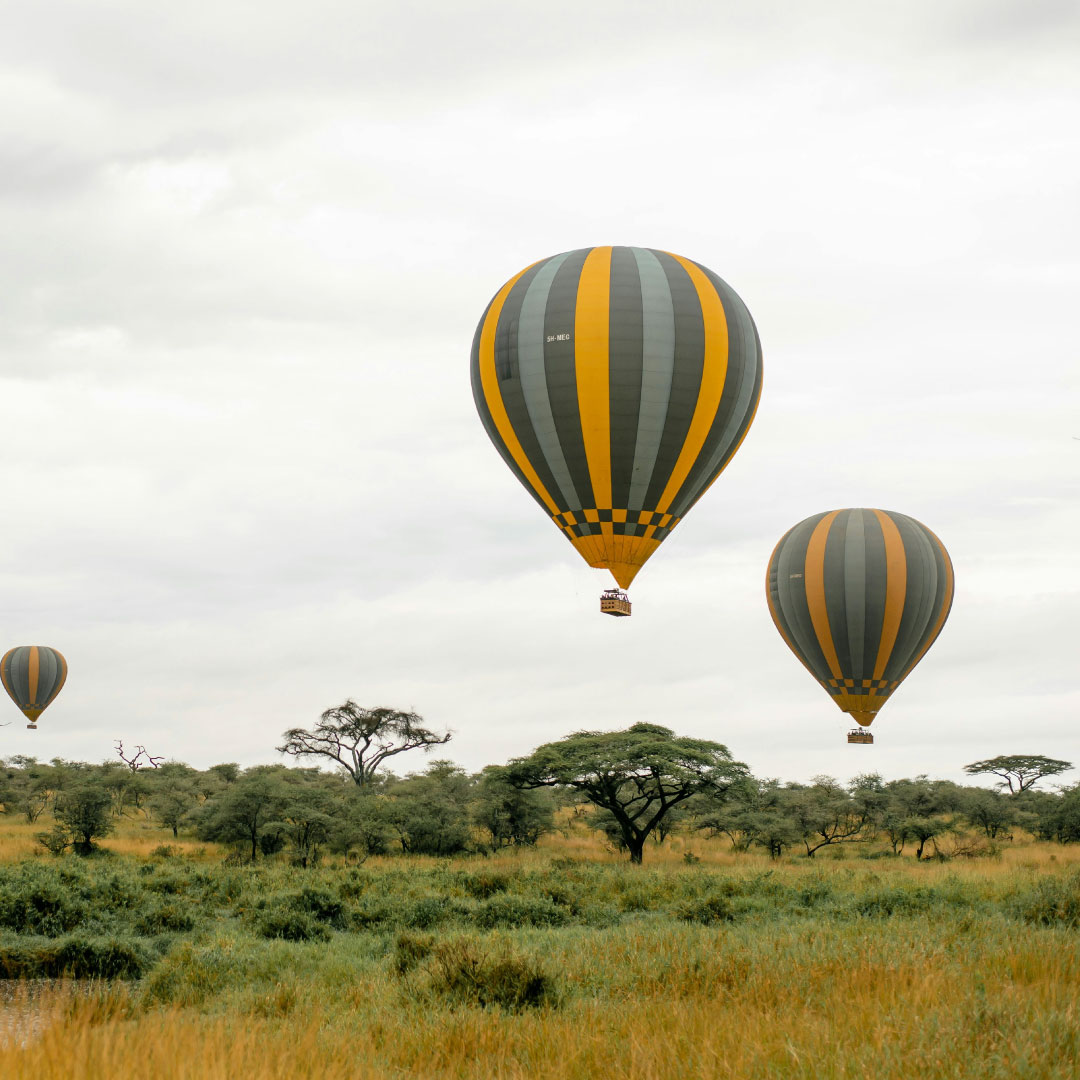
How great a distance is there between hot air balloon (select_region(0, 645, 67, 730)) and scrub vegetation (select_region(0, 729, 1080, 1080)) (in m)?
42.2

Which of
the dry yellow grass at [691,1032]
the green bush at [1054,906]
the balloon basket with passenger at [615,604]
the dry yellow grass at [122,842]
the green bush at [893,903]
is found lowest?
the dry yellow grass at [122,842]

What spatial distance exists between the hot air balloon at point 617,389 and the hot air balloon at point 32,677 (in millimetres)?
65578

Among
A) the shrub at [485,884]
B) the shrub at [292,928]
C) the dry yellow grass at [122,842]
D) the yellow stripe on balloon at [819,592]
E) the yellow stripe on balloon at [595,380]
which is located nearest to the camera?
the shrub at [292,928]

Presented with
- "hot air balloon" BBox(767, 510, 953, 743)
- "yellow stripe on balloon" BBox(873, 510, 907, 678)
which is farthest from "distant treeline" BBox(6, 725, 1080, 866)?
"yellow stripe on balloon" BBox(873, 510, 907, 678)

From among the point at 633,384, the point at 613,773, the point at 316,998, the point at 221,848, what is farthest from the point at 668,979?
the point at 221,848

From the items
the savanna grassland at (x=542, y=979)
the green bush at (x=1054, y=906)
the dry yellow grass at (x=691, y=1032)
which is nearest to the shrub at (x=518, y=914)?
the savanna grassland at (x=542, y=979)

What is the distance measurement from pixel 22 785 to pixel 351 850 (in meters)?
37.4

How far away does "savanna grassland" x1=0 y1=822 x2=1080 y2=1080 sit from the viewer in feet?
24.1

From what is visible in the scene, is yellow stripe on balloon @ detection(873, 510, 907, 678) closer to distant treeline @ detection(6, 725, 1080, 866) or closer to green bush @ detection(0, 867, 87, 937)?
distant treeline @ detection(6, 725, 1080, 866)

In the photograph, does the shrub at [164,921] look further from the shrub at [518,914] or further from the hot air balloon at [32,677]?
the hot air balloon at [32,677]

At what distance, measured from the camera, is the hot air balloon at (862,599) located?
42.8 m

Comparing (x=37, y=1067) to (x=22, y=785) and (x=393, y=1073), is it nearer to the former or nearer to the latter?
(x=393, y=1073)

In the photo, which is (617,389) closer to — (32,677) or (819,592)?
(819,592)

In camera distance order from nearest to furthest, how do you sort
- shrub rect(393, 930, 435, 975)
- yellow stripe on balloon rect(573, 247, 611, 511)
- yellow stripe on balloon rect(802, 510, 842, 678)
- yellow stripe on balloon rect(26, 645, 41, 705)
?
shrub rect(393, 930, 435, 975) < yellow stripe on balloon rect(573, 247, 611, 511) < yellow stripe on balloon rect(802, 510, 842, 678) < yellow stripe on balloon rect(26, 645, 41, 705)
